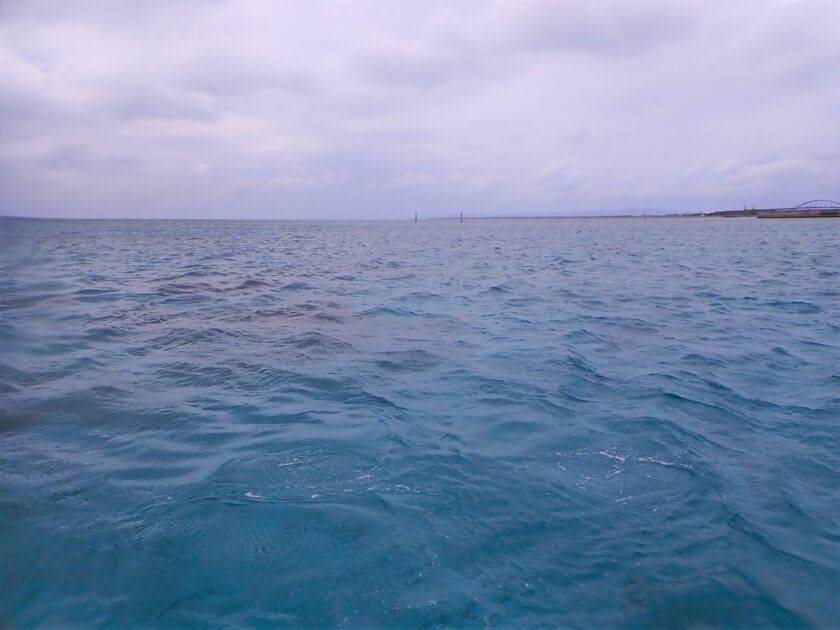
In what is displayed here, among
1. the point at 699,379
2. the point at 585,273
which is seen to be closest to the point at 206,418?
the point at 699,379

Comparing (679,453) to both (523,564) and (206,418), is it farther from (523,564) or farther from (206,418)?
(206,418)

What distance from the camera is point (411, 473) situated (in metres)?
5.09

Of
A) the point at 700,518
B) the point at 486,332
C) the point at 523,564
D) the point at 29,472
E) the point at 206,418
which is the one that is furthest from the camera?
the point at 486,332

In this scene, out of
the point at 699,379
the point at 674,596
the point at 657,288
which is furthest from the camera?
the point at 657,288

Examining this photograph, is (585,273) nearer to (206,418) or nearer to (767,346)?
(767,346)

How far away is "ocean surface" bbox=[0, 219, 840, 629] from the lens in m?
3.53

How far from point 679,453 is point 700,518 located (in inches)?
48.6

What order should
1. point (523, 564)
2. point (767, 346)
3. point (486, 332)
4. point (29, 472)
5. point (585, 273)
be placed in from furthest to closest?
point (585, 273) < point (486, 332) < point (767, 346) < point (29, 472) < point (523, 564)

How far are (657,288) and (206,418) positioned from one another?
15.4 meters

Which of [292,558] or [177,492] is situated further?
[177,492]

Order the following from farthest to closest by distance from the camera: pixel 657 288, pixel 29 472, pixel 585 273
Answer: pixel 585 273 < pixel 657 288 < pixel 29 472

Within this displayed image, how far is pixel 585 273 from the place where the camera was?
2172cm

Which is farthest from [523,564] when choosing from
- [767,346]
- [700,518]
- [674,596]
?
[767,346]

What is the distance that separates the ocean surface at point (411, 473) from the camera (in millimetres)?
3533
